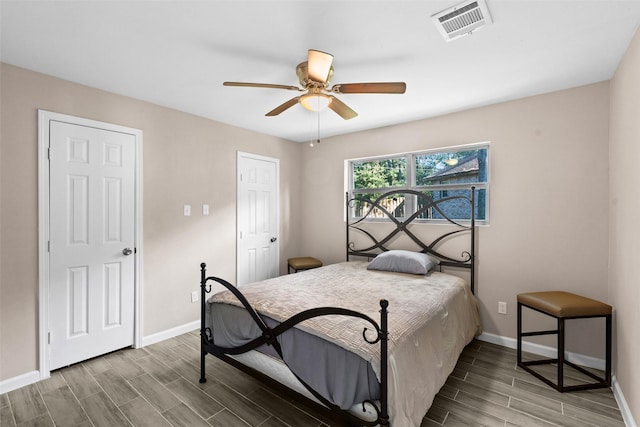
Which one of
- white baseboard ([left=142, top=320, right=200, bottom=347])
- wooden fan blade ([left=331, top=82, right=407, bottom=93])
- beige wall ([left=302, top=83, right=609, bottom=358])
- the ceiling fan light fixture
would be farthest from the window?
white baseboard ([left=142, top=320, right=200, bottom=347])

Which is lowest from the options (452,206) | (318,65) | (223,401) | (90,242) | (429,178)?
(223,401)

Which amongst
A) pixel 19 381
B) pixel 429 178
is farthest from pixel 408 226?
pixel 19 381

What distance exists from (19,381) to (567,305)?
434cm

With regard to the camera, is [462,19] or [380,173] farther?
[380,173]

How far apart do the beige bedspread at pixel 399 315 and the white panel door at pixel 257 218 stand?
1254 mm

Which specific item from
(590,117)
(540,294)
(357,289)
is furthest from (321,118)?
(540,294)

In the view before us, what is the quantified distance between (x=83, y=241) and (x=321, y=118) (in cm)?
279

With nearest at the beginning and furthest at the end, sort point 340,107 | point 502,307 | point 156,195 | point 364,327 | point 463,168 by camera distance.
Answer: point 364,327 → point 340,107 → point 502,307 → point 156,195 → point 463,168

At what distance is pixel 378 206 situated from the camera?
161 inches

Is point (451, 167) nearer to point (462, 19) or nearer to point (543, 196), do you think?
point (543, 196)

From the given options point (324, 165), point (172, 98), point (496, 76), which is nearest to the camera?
point (496, 76)

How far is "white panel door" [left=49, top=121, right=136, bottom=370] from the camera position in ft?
8.51

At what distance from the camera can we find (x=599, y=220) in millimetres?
2643

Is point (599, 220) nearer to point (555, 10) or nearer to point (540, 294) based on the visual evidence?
point (540, 294)
